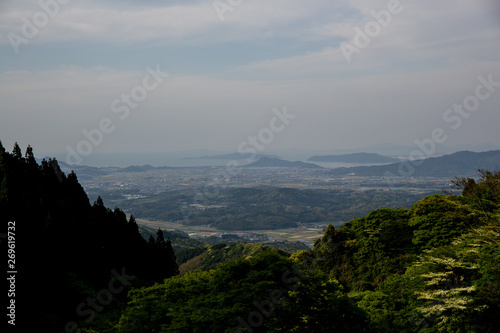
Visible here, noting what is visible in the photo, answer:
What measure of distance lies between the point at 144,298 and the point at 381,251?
23.5m

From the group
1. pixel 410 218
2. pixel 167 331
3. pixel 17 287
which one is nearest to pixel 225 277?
pixel 167 331

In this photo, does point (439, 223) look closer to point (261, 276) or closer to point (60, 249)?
point (261, 276)

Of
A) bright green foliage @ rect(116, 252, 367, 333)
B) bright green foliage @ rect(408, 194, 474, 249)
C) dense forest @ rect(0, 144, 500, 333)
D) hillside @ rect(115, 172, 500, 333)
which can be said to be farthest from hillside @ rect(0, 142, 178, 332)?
bright green foliage @ rect(408, 194, 474, 249)

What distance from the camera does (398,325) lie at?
901 inches

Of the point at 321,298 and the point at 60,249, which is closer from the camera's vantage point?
the point at 321,298

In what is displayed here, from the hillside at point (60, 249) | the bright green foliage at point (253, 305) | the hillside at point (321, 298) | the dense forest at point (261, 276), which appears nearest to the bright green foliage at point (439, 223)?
the dense forest at point (261, 276)

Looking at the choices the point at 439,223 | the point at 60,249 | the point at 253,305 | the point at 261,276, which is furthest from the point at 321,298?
the point at 439,223

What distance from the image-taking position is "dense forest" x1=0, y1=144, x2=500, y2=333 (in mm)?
18719

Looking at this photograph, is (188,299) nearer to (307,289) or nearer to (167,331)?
(167,331)

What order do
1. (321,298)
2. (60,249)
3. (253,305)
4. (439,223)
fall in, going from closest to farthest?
1. (253,305)
2. (321,298)
3. (60,249)
4. (439,223)

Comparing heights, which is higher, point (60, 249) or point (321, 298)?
point (60, 249)

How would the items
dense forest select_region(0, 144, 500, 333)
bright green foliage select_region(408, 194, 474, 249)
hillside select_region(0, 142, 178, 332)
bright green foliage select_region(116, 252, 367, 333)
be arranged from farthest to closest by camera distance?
bright green foliage select_region(408, 194, 474, 249) < hillside select_region(0, 142, 178, 332) < dense forest select_region(0, 144, 500, 333) < bright green foliage select_region(116, 252, 367, 333)

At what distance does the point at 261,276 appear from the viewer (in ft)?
63.2

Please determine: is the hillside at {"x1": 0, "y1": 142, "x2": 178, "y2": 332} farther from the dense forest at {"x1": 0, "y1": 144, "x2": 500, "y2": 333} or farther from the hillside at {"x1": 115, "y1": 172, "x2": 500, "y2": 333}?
the hillside at {"x1": 115, "y1": 172, "x2": 500, "y2": 333}
